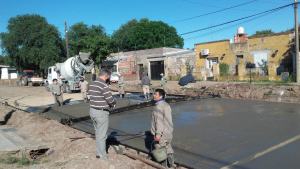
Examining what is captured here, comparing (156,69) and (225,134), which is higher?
(156,69)

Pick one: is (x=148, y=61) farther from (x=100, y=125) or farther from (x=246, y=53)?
(x=100, y=125)

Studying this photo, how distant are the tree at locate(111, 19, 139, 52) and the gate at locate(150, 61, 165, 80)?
24413mm

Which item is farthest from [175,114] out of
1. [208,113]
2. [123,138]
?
[123,138]

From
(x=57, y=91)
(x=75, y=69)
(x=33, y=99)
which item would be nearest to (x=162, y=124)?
(x=57, y=91)

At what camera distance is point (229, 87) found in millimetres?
16328

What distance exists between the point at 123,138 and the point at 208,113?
4.33m

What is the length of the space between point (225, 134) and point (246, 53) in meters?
20.1

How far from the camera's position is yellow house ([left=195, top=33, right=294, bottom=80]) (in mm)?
22094

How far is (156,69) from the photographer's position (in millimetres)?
33250

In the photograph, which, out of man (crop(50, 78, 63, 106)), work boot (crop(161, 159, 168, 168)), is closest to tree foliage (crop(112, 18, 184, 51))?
man (crop(50, 78, 63, 106))

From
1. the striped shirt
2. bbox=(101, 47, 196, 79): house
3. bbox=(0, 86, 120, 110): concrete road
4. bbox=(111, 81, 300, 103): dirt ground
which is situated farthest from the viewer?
bbox=(101, 47, 196, 79): house

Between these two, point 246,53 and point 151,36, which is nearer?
point 246,53

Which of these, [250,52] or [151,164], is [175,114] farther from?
[250,52]

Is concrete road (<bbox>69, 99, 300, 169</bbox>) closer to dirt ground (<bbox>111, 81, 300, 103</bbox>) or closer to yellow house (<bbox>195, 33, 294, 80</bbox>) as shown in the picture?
dirt ground (<bbox>111, 81, 300, 103</bbox>)
